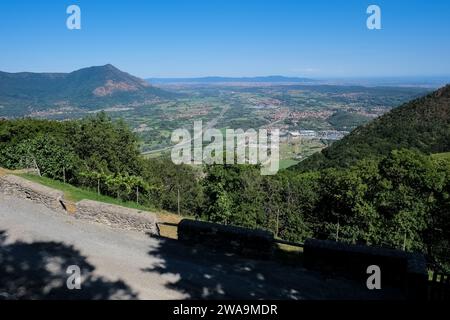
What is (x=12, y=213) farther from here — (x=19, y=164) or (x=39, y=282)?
(x=19, y=164)

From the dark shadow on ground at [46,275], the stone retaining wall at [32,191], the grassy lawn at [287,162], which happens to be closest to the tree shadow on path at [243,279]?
the dark shadow on ground at [46,275]

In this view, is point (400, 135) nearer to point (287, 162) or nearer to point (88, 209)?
point (287, 162)

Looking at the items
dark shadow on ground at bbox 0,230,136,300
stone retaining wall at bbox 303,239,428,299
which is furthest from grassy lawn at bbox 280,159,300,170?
dark shadow on ground at bbox 0,230,136,300

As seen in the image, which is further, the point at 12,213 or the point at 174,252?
the point at 12,213

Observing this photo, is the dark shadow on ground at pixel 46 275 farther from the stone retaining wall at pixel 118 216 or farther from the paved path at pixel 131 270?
the stone retaining wall at pixel 118 216

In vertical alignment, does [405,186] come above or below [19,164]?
below
